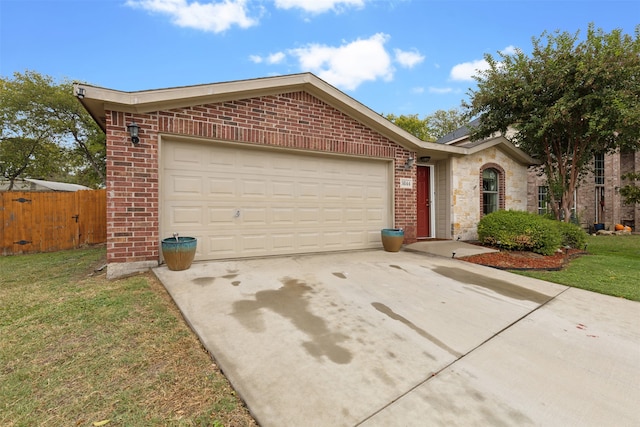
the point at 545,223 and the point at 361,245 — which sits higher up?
the point at 545,223

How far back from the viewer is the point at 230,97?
17.3ft

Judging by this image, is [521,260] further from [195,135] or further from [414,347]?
[195,135]

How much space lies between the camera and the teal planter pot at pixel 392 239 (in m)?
6.58

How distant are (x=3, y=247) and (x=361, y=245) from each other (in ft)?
32.7

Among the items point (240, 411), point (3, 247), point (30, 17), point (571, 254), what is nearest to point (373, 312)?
point (240, 411)

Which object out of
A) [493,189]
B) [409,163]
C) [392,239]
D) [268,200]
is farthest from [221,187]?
[493,189]

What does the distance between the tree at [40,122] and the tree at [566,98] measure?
Result: 18.8 metres

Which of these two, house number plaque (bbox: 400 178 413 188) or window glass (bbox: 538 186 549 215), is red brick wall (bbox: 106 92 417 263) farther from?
window glass (bbox: 538 186 549 215)

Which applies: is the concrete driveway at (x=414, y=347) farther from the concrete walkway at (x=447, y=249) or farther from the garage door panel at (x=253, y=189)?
the concrete walkway at (x=447, y=249)

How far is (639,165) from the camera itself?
14445 mm

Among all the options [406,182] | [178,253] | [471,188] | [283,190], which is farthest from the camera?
[471,188]

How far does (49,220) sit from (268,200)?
7.41m

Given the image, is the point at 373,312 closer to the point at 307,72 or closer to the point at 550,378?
the point at 550,378

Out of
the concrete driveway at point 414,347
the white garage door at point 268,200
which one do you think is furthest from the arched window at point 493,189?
the concrete driveway at point 414,347
